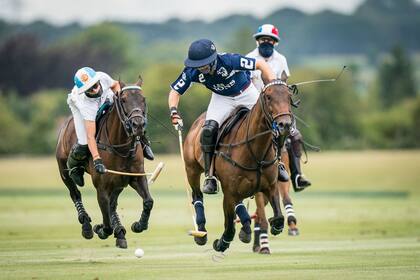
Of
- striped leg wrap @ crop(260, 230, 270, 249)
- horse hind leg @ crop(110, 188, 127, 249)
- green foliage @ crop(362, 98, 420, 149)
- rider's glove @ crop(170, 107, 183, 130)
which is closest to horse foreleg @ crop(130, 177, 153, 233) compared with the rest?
horse hind leg @ crop(110, 188, 127, 249)

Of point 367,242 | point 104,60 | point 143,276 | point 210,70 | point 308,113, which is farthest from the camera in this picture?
point 104,60

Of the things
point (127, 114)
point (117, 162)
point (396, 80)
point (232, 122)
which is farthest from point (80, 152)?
point (396, 80)

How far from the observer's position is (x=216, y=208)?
36125mm

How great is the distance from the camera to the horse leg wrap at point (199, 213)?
17031 mm

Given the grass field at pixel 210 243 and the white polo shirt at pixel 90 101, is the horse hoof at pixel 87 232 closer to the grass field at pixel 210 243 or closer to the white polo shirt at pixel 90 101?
the grass field at pixel 210 243

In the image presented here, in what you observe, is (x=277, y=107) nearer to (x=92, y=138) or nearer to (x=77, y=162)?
(x=92, y=138)

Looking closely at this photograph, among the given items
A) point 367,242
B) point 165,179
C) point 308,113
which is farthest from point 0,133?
point 367,242

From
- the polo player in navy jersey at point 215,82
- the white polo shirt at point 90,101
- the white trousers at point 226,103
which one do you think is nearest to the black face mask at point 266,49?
the polo player in navy jersey at point 215,82

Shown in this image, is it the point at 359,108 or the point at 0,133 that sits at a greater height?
the point at 359,108

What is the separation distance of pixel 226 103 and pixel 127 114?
149cm

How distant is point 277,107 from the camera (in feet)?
46.5

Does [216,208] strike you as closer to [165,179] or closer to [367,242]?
[367,242]

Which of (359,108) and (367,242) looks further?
(359,108)

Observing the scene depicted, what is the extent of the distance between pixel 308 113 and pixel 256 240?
8762 cm
